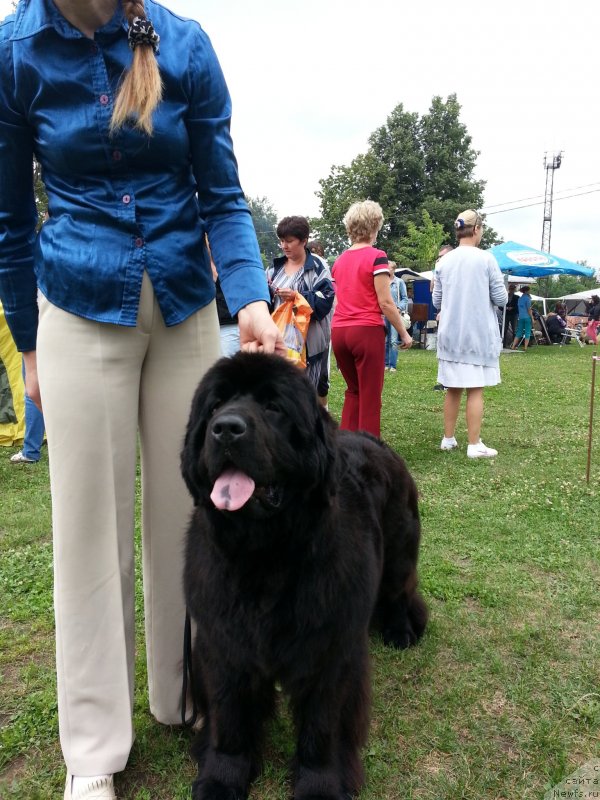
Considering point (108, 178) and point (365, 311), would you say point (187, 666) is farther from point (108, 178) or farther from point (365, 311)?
point (365, 311)

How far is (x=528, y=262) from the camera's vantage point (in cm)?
1900

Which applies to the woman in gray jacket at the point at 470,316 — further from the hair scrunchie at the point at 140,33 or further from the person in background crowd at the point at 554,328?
the person in background crowd at the point at 554,328

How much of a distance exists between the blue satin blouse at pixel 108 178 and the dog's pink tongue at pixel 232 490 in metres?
0.55

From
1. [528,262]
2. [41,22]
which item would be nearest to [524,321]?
[528,262]

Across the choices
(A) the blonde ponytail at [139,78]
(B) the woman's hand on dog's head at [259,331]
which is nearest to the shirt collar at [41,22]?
(A) the blonde ponytail at [139,78]

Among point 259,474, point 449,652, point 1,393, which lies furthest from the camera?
point 1,393

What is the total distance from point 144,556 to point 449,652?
1.57 meters

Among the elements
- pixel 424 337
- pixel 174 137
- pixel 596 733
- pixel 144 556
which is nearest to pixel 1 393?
pixel 144 556

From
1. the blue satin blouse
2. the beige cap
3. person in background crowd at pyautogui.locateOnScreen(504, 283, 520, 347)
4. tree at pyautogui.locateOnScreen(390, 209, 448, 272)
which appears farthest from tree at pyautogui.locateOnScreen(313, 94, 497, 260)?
the blue satin blouse

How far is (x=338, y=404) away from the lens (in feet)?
30.6

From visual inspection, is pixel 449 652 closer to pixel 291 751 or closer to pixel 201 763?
pixel 291 751

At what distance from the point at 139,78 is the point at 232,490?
1.14 meters

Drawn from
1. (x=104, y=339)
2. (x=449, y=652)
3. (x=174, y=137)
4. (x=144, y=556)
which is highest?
(x=174, y=137)

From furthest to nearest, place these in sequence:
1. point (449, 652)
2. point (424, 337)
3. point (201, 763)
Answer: point (424, 337) → point (449, 652) → point (201, 763)
